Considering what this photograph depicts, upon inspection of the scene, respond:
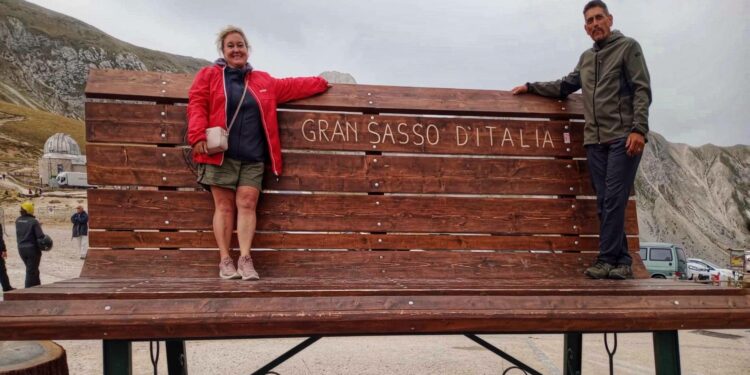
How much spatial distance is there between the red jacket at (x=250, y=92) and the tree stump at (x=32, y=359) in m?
1.48

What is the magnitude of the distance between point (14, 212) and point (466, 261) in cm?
4505

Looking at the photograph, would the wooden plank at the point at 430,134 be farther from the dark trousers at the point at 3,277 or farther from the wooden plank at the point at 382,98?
the dark trousers at the point at 3,277

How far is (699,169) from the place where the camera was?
121125mm

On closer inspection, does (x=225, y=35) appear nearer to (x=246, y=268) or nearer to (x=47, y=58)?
(x=246, y=268)

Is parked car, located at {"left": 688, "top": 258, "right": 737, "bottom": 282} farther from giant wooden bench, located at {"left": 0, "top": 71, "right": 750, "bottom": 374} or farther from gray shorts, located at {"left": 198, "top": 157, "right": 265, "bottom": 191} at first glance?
gray shorts, located at {"left": 198, "top": 157, "right": 265, "bottom": 191}

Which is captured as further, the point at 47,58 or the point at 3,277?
the point at 47,58

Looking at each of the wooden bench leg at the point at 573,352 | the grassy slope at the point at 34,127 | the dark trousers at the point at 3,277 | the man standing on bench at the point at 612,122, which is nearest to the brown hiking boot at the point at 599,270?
the man standing on bench at the point at 612,122

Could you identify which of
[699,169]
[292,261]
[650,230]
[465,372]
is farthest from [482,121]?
[699,169]

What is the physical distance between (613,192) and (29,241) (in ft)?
33.3

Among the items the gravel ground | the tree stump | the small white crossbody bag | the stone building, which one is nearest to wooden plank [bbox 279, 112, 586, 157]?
the small white crossbody bag

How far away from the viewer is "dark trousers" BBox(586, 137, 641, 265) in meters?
3.49

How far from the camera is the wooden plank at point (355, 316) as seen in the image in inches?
85.2

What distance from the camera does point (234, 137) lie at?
3.42 metres

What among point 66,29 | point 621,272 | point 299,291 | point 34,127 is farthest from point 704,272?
point 66,29
